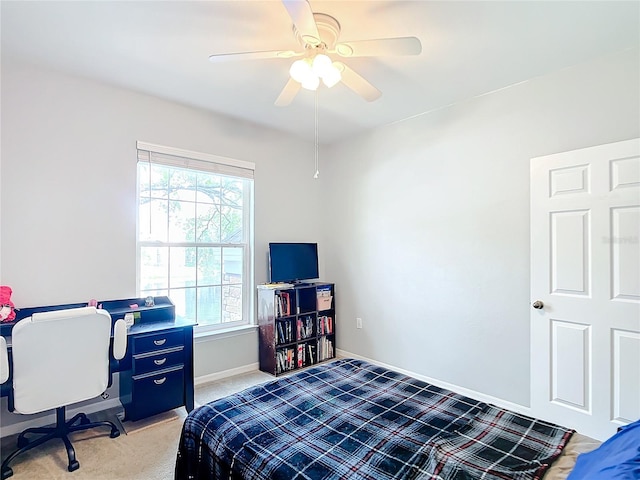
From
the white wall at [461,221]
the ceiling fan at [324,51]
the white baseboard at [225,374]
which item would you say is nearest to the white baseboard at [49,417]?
the white baseboard at [225,374]

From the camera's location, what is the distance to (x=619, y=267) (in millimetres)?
2164

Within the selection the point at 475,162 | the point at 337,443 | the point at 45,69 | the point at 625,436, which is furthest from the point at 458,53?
the point at 45,69

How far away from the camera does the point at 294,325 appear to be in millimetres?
3703

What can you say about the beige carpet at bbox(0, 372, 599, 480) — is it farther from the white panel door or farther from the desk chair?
the white panel door

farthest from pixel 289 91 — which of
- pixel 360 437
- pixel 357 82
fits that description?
pixel 360 437

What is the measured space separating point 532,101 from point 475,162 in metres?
0.59

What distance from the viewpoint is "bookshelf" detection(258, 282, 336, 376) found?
355cm

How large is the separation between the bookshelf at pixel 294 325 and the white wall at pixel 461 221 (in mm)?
266

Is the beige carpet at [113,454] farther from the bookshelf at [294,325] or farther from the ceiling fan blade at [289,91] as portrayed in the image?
the ceiling fan blade at [289,91]

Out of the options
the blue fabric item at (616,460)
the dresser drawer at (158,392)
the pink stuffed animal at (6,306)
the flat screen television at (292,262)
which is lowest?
the dresser drawer at (158,392)

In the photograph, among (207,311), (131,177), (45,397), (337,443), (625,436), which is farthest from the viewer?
(207,311)

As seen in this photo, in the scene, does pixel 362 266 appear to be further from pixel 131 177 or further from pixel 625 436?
pixel 625 436

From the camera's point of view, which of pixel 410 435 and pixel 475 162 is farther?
pixel 475 162

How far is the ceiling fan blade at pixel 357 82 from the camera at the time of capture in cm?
200
